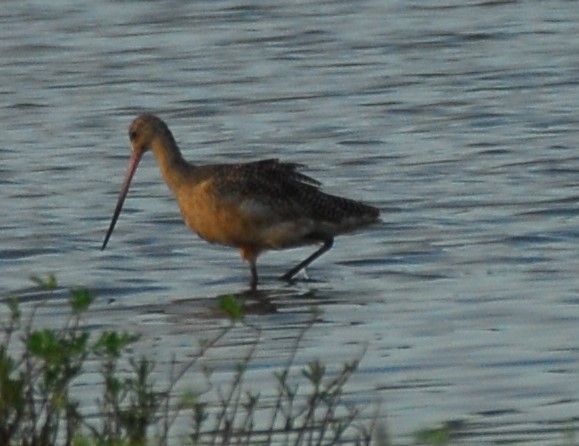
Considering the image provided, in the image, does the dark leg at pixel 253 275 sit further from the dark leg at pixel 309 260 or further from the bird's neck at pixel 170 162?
the bird's neck at pixel 170 162

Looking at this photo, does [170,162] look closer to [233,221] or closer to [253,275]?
[233,221]

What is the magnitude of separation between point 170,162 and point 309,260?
85 centimetres

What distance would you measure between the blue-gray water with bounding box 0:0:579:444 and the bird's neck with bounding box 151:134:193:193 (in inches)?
17.6

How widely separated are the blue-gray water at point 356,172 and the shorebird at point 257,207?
0.76 ft

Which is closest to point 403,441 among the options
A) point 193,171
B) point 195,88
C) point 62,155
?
point 193,171

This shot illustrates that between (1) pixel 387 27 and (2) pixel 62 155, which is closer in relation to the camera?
(2) pixel 62 155

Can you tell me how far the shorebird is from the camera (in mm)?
11031

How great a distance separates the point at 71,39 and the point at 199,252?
22.2 feet

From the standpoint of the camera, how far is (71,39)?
725 inches

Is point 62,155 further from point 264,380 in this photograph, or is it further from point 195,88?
point 264,380

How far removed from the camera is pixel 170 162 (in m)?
11.5

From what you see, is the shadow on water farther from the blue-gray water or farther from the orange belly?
the orange belly

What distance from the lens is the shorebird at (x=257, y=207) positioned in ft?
36.2

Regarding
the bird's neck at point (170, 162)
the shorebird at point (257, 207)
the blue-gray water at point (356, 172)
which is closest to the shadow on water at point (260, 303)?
the blue-gray water at point (356, 172)
